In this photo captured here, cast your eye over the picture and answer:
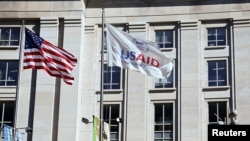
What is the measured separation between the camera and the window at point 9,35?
2981cm

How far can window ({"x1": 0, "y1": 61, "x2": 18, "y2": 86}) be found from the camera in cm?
2894

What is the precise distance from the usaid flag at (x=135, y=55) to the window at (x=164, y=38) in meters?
12.6

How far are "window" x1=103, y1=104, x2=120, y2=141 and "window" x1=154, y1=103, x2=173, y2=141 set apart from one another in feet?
8.72

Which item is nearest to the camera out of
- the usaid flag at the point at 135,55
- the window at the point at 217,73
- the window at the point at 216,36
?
the usaid flag at the point at 135,55

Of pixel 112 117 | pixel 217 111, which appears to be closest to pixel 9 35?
pixel 112 117

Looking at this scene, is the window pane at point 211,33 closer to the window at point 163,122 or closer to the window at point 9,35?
the window at point 163,122

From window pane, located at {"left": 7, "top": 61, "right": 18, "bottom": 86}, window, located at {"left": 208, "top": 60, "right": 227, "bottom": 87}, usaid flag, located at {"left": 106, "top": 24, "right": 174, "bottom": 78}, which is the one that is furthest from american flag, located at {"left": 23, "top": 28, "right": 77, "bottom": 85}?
window, located at {"left": 208, "top": 60, "right": 227, "bottom": 87}

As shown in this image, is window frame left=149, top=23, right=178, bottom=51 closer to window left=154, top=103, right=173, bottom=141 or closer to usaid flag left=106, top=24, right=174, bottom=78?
window left=154, top=103, right=173, bottom=141

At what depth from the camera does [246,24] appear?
28828 mm

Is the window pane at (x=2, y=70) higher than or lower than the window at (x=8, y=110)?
higher

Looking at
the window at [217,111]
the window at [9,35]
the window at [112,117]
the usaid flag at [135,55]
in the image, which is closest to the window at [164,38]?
the window at [217,111]

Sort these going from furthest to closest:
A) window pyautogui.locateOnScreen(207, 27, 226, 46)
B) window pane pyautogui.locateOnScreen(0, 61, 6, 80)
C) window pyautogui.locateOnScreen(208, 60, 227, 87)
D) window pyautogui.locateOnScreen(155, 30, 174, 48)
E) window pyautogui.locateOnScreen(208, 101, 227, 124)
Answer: window pyautogui.locateOnScreen(155, 30, 174, 48) < window pyautogui.locateOnScreen(207, 27, 226, 46) < window pane pyautogui.locateOnScreen(0, 61, 6, 80) < window pyautogui.locateOnScreen(208, 60, 227, 87) < window pyautogui.locateOnScreen(208, 101, 227, 124)

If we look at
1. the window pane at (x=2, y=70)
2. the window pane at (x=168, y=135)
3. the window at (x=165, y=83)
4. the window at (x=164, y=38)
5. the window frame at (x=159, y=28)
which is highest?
the window frame at (x=159, y=28)

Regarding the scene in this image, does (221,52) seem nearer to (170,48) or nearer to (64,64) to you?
(170,48)
